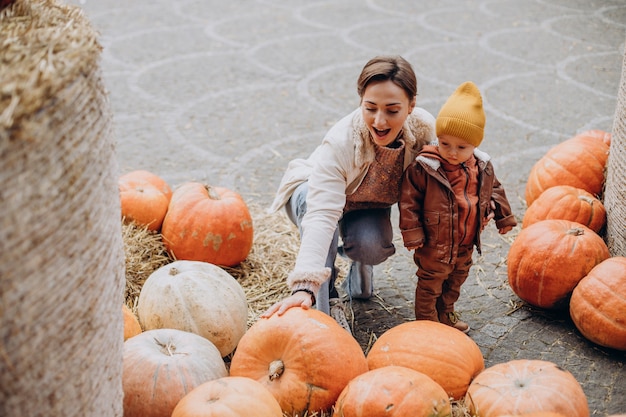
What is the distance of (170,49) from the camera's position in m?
7.61

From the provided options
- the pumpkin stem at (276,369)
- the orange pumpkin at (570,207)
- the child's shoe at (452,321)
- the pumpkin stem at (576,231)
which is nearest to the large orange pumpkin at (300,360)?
the pumpkin stem at (276,369)

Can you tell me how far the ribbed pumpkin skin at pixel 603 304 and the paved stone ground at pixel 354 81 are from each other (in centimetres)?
11

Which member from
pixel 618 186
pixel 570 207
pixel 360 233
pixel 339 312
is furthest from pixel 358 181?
pixel 618 186

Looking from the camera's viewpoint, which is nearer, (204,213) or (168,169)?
(204,213)

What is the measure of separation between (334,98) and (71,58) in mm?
4792

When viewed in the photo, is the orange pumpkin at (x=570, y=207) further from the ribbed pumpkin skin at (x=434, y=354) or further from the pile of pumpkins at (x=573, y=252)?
the ribbed pumpkin skin at (x=434, y=354)

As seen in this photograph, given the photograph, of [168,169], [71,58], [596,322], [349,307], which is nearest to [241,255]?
[349,307]

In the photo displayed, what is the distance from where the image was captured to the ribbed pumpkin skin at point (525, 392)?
2.29 m

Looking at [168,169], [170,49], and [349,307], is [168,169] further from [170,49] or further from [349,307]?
[170,49]

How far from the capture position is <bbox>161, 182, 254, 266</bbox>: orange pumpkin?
362 cm

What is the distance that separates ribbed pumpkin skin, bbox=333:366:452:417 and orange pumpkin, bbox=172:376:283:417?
0.26 metres

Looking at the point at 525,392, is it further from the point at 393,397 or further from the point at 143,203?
the point at 143,203

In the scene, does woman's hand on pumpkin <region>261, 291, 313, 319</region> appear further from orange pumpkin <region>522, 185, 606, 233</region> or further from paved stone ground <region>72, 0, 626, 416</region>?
orange pumpkin <region>522, 185, 606, 233</region>

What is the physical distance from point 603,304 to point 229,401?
181 centimetres
